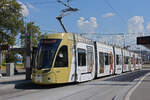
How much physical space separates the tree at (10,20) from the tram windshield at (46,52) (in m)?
19.7

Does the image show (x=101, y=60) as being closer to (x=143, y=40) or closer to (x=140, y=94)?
(x=140, y=94)

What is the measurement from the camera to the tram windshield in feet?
45.9

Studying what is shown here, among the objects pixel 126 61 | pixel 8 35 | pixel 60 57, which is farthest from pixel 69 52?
pixel 8 35

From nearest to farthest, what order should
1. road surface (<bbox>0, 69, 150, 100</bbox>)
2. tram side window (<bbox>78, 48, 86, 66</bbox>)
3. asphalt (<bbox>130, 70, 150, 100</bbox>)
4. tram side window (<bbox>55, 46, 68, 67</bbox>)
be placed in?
asphalt (<bbox>130, 70, 150, 100</bbox>) → road surface (<bbox>0, 69, 150, 100</bbox>) → tram side window (<bbox>55, 46, 68, 67</bbox>) → tram side window (<bbox>78, 48, 86, 66</bbox>)

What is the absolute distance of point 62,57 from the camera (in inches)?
570

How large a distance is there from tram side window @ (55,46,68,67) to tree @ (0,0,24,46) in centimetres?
2028

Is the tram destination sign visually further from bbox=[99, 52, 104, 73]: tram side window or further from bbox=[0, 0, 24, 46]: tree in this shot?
bbox=[0, 0, 24, 46]: tree

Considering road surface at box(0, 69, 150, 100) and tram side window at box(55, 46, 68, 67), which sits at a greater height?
tram side window at box(55, 46, 68, 67)

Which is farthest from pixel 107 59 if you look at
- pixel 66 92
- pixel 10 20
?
pixel 10 20

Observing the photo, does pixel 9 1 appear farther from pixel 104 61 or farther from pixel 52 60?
pixel 52 60

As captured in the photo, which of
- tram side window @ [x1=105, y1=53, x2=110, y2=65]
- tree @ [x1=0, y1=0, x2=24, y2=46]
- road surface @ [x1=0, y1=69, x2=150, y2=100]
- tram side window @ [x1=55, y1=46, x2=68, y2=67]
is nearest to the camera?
road surface @ [x1=0, y1=69, x2=150, y2=100]

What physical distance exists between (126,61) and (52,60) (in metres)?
20.4

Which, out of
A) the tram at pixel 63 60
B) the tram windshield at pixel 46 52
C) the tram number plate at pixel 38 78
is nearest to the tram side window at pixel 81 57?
the tram at pixel 63 60

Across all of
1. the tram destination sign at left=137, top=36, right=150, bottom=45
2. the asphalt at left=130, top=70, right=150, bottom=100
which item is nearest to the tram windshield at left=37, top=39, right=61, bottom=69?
the asphalt at left=130, top=70, right=150, bottom=100
